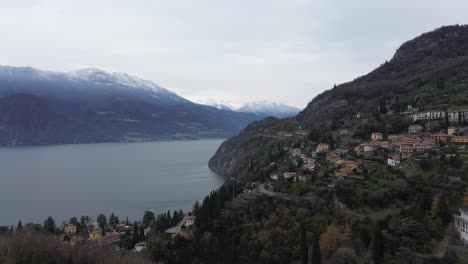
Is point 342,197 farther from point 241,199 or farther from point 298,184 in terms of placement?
point 241,199

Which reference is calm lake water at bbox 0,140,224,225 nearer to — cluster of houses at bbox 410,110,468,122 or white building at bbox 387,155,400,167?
white building at bbox 387,155,400,167

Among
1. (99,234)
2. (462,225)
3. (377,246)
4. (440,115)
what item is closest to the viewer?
(462,225)

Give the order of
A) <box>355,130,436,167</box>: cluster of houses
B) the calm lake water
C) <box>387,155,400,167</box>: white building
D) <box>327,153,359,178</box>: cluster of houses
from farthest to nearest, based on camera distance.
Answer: the calm lake water
<box>355,130,436,167</box>: cluster of houses
<box>387,155,400,167</box>: white building
<box>327,153,359,178</box>: cluster of houses

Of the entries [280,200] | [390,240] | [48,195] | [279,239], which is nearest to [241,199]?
[280,200]

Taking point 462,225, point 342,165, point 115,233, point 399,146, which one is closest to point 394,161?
point 342,165

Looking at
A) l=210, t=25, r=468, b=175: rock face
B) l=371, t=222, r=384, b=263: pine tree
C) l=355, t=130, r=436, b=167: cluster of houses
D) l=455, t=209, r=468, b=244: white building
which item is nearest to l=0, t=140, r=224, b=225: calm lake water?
l=210, t=25, r=468, b=175: rock face

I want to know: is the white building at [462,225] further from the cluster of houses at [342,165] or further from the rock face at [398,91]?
the rock face at [398,91]

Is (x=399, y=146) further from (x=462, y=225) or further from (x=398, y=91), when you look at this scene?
(x=398, y=91)
